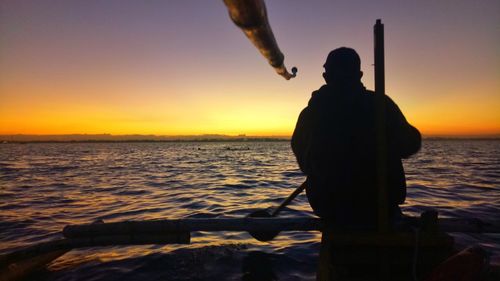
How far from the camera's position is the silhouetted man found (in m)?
2.82

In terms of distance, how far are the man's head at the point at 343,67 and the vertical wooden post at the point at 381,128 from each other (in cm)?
24

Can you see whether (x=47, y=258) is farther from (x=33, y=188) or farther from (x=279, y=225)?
(x=33, y=188)

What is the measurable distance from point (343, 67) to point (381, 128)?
682 millimetres

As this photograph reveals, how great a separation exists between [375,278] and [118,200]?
41.3 ft

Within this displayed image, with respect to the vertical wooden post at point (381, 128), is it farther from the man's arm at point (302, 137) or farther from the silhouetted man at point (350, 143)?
the man's arm at point (302, 137)

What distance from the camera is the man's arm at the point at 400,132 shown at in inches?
110

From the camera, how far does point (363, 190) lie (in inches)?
113

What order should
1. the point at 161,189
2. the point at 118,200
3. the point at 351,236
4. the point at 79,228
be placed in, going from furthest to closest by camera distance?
1. the point at 161,189
2. the point at 118,200
3. the point at 79,228
4. the point at 351,236

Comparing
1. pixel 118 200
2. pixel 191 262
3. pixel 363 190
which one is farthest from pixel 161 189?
pixel 363 190

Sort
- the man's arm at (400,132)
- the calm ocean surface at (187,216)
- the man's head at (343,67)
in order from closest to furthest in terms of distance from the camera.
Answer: the man's arm at (400,132) < the man's head at (343,67) < the calm ocean surface at (187,216)

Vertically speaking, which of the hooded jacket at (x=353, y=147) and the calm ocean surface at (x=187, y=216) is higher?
the hooded jacket at (x=353, y=147)

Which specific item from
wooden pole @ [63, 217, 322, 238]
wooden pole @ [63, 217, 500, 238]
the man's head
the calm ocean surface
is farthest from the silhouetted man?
the calm ocean surface

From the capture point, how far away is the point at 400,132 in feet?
9.27

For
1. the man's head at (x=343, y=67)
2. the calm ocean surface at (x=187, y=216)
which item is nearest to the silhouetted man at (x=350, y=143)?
the man's head at (x=343, y=67)
